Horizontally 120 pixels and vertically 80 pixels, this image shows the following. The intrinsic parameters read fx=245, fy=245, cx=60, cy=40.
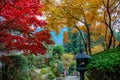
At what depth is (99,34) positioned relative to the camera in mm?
14188

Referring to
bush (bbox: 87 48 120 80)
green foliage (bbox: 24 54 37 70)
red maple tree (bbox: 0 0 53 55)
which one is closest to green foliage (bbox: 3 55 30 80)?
red maple tree (bbox: 0 0 53 55)

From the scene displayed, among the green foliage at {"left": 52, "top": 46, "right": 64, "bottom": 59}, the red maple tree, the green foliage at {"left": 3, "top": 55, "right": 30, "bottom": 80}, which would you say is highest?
the red maple tree

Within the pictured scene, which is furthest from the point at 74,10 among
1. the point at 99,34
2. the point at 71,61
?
the point at 71,61

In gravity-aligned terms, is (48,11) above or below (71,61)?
above

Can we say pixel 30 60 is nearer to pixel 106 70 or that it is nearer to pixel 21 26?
pixel 21 26

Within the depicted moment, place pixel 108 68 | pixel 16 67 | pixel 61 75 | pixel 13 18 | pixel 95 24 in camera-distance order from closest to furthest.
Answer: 1. pixel 108 68
2. pixel 13 18
3. pixel 16 67
4. pixel 95 24
5. pixel 61 75

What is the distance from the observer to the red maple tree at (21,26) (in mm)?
8375

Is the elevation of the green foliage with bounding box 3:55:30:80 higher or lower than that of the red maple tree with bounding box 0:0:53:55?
lower

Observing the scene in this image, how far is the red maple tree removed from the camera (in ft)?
27.5

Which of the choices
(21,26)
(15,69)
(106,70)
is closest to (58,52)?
(15,69)

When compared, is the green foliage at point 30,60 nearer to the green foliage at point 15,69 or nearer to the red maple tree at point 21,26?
the green foliage at point 15,69

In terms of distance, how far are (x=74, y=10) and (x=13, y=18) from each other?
2.79 metres

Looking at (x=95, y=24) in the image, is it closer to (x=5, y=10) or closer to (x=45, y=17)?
(x=45, y=17)

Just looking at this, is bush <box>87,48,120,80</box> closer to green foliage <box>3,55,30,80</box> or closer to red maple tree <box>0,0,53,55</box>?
red maple tree <box>0,0,53,55</box>
